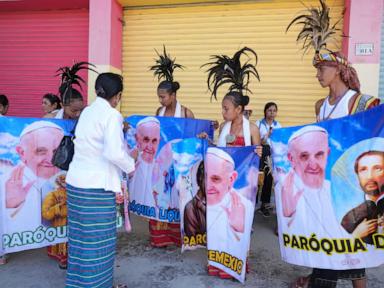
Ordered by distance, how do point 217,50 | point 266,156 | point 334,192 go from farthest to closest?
point 217,50
point 266,156
point 334,192

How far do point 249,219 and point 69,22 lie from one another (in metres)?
6.36

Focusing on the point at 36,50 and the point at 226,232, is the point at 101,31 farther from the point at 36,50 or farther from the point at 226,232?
the point at 226,232

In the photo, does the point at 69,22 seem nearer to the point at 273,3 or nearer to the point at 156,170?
the point at 273,3

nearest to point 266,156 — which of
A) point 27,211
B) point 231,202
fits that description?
point 231,202

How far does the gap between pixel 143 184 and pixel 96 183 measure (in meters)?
1.55

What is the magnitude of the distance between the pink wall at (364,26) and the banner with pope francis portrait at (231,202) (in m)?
3.51

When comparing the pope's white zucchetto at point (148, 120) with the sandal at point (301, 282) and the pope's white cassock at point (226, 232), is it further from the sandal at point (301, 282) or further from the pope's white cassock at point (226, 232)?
the sandal at point (301, 282)

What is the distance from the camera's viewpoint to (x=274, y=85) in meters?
6.86

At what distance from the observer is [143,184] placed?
4242 millimetres

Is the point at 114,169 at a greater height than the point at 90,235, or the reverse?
the point at 114,169

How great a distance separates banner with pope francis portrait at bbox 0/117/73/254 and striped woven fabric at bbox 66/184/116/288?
0.86m

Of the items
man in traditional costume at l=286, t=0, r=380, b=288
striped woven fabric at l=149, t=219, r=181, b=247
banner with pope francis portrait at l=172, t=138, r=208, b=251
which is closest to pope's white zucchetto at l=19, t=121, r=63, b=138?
banner with pope francis portrait at l=172, t=138, r=208, b=251

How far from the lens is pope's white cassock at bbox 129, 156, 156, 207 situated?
13.7 ft

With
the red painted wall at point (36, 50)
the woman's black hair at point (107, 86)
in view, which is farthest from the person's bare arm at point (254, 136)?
the red painted wall at point (36, 50)
